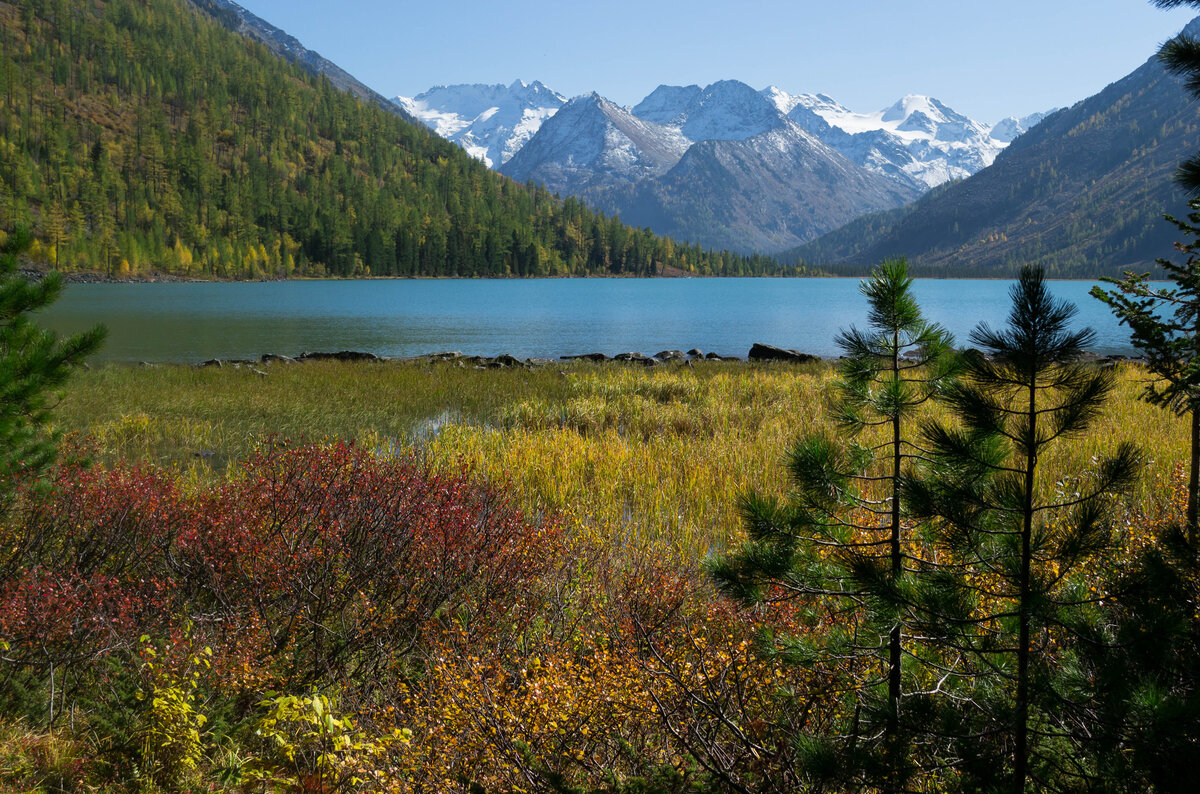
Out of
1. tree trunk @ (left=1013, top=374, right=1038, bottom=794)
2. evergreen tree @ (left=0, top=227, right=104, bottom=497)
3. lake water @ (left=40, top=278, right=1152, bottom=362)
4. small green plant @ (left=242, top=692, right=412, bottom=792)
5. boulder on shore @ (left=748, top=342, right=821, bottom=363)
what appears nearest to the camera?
tree trunk @ (left=1013, top=374, right=1038, bottom=794)

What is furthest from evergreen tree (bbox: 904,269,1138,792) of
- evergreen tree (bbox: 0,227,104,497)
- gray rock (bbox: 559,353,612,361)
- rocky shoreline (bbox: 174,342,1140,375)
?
gray rock (bbox: 559,353,612,361)

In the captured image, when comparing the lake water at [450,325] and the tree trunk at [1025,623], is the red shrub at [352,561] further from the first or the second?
the lake water at [450,325]

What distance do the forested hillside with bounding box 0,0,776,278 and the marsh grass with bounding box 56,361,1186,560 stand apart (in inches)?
4402

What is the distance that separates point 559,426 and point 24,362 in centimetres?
1180

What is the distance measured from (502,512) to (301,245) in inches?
6468

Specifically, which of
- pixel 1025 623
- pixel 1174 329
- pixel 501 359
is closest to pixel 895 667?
pixel 1025 623

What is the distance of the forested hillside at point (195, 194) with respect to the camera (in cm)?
12312

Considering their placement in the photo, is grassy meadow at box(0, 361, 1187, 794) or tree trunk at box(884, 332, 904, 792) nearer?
tree trunk at box(884, 332, 904, 792)

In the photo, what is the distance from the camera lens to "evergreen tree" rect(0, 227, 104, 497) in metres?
5.41

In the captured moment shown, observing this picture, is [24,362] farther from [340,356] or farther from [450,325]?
[450,325]

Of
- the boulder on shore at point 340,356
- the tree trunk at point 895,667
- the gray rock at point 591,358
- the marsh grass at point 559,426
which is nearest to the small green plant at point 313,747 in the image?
the tree trunk at point 895,667

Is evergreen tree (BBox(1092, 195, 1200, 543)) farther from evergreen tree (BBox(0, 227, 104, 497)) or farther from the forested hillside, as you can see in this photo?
the forested hillside

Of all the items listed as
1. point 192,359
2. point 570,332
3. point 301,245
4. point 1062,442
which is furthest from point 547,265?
point 1062,442

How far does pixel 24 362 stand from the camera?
551 cm
